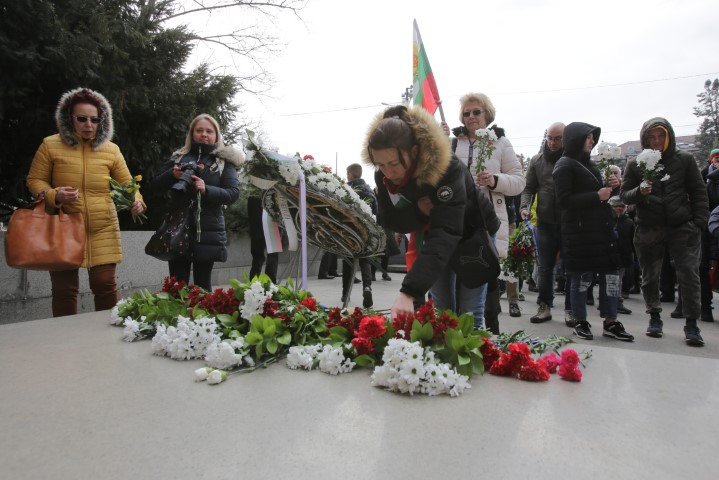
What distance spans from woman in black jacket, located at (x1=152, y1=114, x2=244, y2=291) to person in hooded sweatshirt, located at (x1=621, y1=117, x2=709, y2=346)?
3.40 meters

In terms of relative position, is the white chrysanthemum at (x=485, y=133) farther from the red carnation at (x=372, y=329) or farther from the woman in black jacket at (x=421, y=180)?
the red carnation at (x=372, y=329)

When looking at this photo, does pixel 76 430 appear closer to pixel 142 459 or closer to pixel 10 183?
pixel 142 459

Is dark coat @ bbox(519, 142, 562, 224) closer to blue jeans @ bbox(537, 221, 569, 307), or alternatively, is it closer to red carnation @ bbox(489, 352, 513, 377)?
blue jeans @ bbox(537, 221, 569, 307)

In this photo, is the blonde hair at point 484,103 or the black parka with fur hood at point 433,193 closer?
the black parka with fur hood at point 433,193

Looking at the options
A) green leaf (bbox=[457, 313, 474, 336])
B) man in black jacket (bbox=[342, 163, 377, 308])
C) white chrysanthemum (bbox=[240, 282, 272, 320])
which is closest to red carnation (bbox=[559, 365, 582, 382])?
green leaf (bbox=[457, 313, 474, 336])

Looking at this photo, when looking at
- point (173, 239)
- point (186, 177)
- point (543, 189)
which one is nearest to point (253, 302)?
point (173, 239)

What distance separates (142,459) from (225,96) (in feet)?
20.6

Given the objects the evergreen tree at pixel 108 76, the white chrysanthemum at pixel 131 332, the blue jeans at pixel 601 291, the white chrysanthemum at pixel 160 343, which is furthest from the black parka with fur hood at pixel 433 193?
the evergreen tree at pixel 108 76

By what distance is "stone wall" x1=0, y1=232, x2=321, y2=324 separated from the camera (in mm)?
4527

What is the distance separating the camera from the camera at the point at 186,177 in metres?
3.29

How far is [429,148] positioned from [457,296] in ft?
3.33

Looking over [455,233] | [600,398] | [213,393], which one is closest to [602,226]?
[455,233]

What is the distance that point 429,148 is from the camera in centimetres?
208

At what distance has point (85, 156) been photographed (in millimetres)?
3436
